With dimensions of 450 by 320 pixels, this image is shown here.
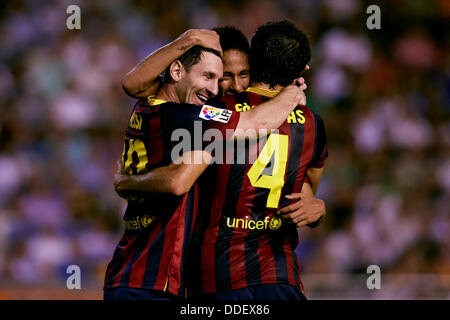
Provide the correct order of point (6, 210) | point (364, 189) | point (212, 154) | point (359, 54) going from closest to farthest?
1. point (212, 154)
2. point (6, 210)
3. point (364, 189)
4. point (359, 54)

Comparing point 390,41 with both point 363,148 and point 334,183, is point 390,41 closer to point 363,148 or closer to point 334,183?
point 363,148

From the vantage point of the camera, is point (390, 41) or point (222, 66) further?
point (390, 41)

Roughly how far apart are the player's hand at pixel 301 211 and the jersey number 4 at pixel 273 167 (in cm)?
8

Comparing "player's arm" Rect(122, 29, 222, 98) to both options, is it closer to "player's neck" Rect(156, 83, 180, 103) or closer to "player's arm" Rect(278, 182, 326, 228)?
"player's neck" Rect(156, 83, 180, 103)

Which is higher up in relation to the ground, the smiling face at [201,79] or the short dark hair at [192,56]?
the short dark hair at [192,56]

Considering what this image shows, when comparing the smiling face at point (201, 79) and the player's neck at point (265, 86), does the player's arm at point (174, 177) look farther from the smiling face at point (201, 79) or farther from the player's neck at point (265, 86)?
the player's neck at point (265, 86)

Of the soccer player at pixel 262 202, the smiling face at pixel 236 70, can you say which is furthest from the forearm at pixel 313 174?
the smiling face at pixel 236 70

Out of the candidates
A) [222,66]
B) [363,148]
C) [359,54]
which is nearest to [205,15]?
[359,54]

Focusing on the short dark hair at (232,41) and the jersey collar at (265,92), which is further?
the short dark hair at (232,41)

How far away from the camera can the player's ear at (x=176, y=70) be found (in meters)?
3.88

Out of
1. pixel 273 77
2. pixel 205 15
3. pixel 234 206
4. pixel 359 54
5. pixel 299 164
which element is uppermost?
pixel 205 15

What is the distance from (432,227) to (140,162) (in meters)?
5.35

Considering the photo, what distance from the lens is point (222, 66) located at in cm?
390

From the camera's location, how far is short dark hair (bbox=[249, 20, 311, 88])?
382 cm
